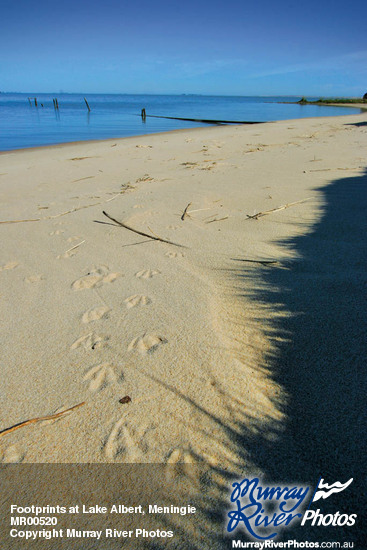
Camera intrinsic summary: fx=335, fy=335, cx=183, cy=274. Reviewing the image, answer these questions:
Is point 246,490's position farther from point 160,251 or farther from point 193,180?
point 193,180

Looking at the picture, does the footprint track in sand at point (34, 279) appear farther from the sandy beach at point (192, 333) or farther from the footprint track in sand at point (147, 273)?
the footprint track in sand at point (147, 273)

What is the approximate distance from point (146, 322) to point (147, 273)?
68 cm

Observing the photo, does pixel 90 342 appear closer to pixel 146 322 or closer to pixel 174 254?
pixel 146 322

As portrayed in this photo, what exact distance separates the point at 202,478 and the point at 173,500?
0.13 m

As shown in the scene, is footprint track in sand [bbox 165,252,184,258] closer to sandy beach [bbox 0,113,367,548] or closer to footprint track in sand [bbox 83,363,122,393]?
sandy beach [bbox 0,113,367,548]

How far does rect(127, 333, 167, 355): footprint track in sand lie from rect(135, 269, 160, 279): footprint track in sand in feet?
2.45

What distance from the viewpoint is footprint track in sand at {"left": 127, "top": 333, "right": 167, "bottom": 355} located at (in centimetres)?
191

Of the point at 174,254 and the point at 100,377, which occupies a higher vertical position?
the point at 174,254

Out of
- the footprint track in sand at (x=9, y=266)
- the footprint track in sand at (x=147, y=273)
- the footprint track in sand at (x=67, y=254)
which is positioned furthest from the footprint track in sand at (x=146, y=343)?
the footprint track in sand at (x=9, y=266)

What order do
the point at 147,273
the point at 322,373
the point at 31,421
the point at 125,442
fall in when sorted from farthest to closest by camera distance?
the point at 147,273 < the point at 322,373 < the point at 31,421 < the point at 125,442

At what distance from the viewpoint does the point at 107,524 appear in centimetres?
118

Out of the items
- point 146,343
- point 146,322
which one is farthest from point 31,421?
point 146,322

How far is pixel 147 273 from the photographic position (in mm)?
2725

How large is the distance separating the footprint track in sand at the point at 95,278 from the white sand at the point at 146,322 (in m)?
0.02
